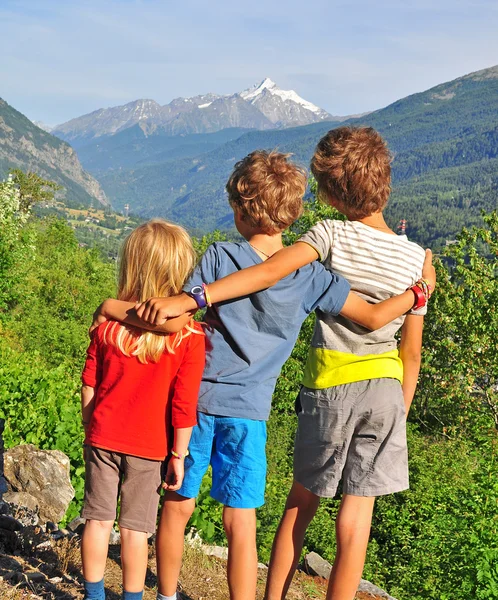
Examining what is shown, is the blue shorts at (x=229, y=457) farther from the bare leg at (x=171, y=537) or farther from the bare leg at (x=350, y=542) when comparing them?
the bare leg at (x=350, y=542)

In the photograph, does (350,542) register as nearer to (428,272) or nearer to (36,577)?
(428,272)

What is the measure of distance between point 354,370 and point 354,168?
3.05 ft

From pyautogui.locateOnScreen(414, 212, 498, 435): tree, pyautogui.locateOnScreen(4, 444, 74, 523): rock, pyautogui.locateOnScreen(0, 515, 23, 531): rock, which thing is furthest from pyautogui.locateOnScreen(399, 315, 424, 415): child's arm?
pyautogui.locateOnScreen(414, 212, 498, 435): tree

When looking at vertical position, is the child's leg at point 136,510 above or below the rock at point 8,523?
above

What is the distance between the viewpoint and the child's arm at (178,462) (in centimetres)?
287

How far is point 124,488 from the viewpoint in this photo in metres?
2.96

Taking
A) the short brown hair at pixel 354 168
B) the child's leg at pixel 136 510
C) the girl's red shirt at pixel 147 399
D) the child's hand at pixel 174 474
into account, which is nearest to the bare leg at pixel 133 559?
the child's leg at pixel 136 510

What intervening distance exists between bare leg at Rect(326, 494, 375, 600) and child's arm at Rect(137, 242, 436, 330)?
85 centimetres

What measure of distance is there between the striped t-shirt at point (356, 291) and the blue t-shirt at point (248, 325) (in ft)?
0.47

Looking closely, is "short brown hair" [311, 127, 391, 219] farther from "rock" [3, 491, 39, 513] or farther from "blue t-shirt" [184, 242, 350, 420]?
"rock" [3, 491, 39, 513]

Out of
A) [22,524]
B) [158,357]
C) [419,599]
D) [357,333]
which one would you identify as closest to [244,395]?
[158,357]

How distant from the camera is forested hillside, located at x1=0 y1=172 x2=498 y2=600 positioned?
6559mm

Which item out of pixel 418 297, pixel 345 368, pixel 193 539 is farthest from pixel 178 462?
pixel 193 539

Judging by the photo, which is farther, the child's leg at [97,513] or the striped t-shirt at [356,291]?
the striped t-shirt at [356,291]
